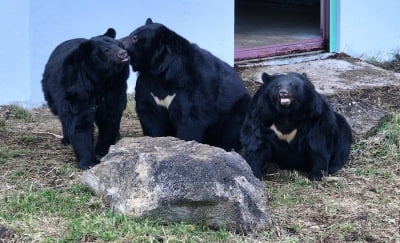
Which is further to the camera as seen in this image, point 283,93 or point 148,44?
point 148,44

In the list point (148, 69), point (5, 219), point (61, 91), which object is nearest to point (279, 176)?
point (148, 69)

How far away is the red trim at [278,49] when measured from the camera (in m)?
10.2

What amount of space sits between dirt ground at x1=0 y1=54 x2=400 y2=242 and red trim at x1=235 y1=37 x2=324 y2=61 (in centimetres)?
279

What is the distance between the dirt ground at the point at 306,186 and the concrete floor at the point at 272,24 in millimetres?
3981

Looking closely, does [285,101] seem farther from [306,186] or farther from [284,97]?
[306,186]

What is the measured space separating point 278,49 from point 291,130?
4.62m

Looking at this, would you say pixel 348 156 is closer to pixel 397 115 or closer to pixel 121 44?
pixel 397 115

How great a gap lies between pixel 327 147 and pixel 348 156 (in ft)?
1.80

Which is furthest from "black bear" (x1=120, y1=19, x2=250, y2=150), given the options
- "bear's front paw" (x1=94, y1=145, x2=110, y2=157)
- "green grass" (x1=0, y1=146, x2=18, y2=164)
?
"green grass" (x1=0, y1=146, x2=18, y2=164)

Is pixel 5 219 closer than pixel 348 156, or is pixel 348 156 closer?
pixel 5 219

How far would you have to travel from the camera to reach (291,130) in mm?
6078

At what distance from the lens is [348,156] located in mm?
6602

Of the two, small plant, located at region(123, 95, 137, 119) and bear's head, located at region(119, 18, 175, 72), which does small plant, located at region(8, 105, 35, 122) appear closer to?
Answer: small plant, located at region(123, 95, 137, 119)

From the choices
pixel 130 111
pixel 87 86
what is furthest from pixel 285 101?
pixel 130 111
